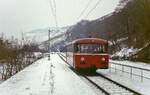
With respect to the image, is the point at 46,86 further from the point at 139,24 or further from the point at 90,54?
the point at 139,24

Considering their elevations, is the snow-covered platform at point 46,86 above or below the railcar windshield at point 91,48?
below

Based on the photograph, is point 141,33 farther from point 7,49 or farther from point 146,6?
point 7,49

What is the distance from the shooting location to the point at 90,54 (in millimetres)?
31656

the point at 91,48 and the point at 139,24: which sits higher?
the point at 139,24

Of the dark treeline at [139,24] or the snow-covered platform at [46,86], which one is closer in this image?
the snow-covered platform at [46,86]

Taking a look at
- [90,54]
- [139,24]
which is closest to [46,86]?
[90,54]

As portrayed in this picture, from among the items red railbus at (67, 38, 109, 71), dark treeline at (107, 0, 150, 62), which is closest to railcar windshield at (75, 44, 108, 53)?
red railbus at (67, 38, 109, 71)

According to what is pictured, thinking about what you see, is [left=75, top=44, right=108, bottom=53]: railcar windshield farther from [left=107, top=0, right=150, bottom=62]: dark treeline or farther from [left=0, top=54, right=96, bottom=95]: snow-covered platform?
[left=107, top=0, right=150, bottom=62]: dark treeline

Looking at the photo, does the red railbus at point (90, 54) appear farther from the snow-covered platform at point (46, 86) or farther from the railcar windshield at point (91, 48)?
the snow-covered platform at point (46, 86)

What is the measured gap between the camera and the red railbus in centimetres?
3164

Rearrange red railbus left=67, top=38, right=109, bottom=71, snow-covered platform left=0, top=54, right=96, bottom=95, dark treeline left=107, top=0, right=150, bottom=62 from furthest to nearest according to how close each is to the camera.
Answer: dark treeline left=107, top=0, right=150, bottom=62
red railbus left=67, top=38, right=109, bottom=71
snow-covered platform left=0, top=54, right=96, bottom=95

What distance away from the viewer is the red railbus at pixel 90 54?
3164 centimetres

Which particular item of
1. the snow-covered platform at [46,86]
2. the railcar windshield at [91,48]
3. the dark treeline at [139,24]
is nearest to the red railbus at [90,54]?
the railcar windshield at [91,48]

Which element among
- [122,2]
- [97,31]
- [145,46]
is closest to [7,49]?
[145,46]
